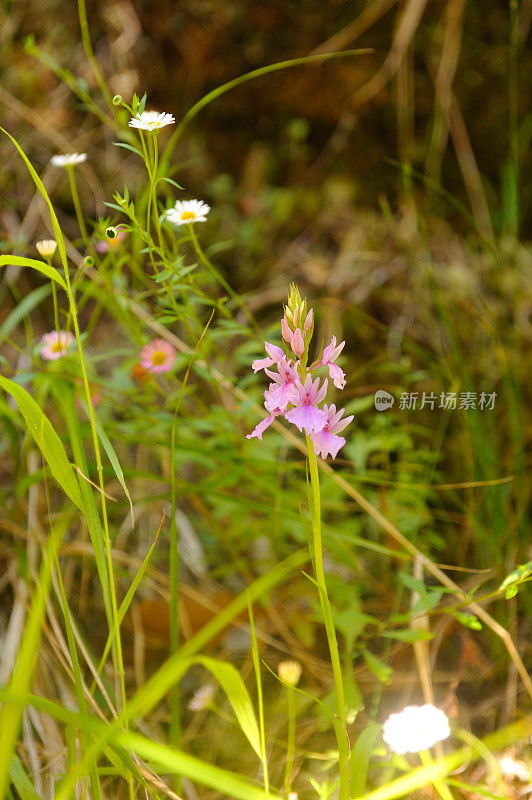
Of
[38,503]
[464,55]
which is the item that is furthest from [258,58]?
[38,503]

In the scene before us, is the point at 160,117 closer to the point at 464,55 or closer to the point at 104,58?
the point at 104,58

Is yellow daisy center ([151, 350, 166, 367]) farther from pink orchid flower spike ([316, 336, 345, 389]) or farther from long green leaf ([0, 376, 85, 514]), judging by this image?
pink orchid flower spike ([316, 336, 345, 389])

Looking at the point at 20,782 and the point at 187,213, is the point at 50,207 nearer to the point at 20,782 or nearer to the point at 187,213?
the point at 187,213

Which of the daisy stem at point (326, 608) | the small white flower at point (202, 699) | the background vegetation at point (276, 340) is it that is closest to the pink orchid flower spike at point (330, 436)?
the daisy stem at point (326, 608)

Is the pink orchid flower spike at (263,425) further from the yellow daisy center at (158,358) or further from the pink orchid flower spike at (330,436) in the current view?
the yellow daisy center at (158,358)

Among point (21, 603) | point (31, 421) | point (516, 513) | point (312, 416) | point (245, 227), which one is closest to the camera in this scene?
point (312, 416)

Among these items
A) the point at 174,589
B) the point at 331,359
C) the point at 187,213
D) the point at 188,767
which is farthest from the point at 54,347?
the point at 188,767
